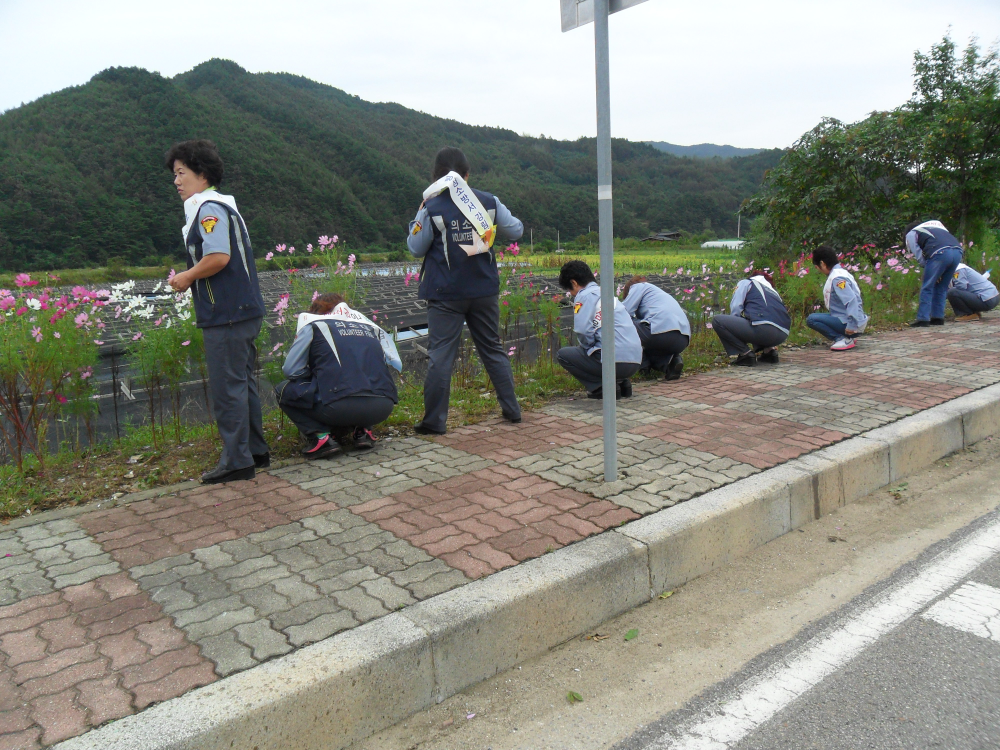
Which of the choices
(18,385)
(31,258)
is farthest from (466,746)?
(31,258)

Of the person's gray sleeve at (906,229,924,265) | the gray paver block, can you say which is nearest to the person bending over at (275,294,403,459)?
the gray paver block

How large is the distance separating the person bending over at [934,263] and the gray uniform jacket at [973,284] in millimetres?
411

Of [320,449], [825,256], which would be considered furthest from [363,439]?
[825,256]

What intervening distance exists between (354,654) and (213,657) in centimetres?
48

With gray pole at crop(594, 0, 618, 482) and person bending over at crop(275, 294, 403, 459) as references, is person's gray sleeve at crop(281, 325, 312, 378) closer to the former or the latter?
person bending over at crop(275, 294, 403, 459)

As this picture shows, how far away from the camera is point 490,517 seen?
3.68m

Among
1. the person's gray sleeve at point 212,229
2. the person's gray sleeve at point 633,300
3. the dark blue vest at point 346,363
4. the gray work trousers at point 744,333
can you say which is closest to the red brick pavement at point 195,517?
the dark blue vest at point 346,363

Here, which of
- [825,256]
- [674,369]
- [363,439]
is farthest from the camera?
[825,256]

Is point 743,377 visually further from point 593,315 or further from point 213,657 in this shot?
point 213,657

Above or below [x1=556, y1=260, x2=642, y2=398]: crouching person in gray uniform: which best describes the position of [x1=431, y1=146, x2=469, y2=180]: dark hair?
above

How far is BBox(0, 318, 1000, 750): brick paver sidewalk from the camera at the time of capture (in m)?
2.46

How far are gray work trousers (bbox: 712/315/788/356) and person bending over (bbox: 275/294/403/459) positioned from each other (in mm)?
4264

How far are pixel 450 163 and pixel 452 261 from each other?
2.29ft

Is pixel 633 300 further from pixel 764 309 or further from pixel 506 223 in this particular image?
pixel 506 223
